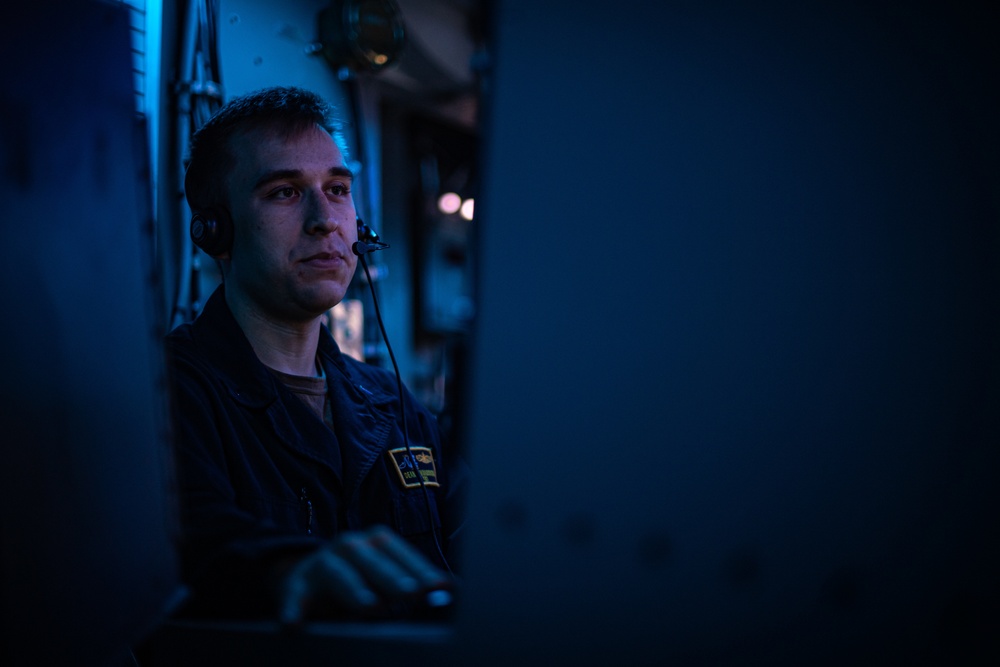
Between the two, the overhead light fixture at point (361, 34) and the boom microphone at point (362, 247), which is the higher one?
the overhead light fixture at point (361, 34)

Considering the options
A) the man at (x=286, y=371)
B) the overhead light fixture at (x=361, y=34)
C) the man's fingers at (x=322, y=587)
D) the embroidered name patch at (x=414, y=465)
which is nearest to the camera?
the man's fingers at (x=322, y=587)

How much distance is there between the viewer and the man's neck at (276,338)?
1324mm

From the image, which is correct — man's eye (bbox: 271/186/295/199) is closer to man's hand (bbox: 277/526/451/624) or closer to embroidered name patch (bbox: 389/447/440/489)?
embroidered name patch (bbox: 389/447/440/489)

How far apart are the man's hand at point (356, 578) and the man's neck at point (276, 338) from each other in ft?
2.39

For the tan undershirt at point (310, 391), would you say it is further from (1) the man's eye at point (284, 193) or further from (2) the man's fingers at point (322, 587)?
(2) the man's fingers at point (322, 587)

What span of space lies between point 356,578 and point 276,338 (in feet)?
2.70

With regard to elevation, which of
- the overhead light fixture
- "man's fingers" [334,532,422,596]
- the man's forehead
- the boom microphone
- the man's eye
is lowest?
"man's fingers" [334,532,422,596]

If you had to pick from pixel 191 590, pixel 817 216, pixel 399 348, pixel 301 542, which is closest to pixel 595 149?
pixel 817 216

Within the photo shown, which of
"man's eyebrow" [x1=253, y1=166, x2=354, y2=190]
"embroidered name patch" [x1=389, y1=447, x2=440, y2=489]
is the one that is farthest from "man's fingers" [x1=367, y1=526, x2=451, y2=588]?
"man's eyebrow" [x1=253, y1=166, x2=354, y2=190]

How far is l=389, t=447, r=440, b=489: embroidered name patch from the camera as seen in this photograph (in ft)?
4.28

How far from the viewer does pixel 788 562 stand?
1.60 feet

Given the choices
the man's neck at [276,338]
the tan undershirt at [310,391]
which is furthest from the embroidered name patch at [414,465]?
the man's neck at [276,338]

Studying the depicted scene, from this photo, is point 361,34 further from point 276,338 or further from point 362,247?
point 276,338

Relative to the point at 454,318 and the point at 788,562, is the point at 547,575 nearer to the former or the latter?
the point at 788,562
